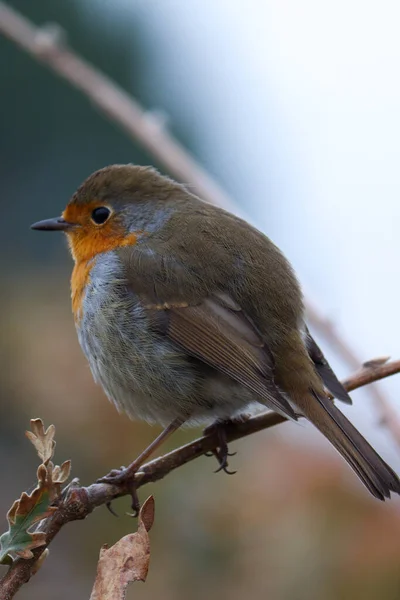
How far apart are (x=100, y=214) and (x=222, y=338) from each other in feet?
2.84

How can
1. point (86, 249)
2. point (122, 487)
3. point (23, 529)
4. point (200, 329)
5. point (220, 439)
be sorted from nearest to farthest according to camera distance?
1. point (23, 529)
2. point (122, 487)
3. point (220, 439)
4. point (200, 329)
5. point (86, 249)

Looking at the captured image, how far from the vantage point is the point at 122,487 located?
6.71ft

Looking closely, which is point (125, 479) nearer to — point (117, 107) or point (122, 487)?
point (122, 487)

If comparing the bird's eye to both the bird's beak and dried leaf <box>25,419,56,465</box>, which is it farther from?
dried leaf <box>25,419,56,465</box>

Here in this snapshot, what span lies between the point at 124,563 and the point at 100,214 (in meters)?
1.94

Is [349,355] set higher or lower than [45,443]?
lower

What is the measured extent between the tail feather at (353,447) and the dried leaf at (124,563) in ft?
2.67

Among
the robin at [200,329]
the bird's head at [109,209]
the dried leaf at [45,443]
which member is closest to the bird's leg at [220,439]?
the robin at [200,329]

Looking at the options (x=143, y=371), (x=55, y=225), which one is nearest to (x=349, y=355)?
(x=143, y=371)

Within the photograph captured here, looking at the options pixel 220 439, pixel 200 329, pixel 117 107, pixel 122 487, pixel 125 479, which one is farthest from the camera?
pixel 117 107

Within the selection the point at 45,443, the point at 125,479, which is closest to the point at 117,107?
the point at 125,479

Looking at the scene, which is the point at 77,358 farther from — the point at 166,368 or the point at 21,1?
the point at 21,1

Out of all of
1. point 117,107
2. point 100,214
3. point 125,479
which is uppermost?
point 117,107

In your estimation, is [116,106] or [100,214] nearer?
[116,106]
